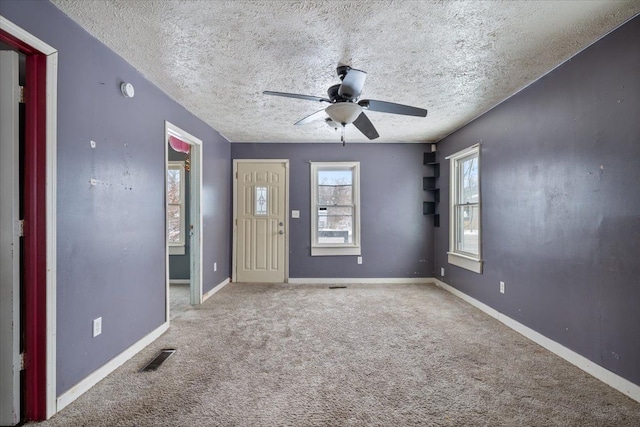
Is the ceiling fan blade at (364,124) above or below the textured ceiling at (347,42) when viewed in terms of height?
below

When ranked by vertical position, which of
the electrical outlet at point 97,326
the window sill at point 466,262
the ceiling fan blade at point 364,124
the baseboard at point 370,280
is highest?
the ceiling fan blade at point 364,124

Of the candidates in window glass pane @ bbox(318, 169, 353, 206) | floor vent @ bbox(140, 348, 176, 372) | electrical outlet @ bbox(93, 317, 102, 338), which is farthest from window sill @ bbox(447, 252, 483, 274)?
electrical outlet @ bbox(93, 317, 102, 338)

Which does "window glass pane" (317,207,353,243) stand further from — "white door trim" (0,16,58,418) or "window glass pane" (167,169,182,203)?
"white door trim" (0,16,58,418)

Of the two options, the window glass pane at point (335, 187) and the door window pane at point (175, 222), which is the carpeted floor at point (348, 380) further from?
the window glass pane at point (335, 187)

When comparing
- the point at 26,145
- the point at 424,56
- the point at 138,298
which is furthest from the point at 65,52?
the point at 424,56

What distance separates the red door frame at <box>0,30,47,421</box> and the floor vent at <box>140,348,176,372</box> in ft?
2.09

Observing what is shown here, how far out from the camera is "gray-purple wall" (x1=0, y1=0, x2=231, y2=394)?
6.02 ft

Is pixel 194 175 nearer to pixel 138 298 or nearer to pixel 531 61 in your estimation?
pixel 138 298

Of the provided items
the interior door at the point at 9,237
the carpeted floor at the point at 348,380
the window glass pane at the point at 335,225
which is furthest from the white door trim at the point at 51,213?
the window glass pane at the point at 335,225

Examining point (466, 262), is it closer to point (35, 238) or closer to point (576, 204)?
point (576, 204)

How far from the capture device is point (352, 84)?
2160mm

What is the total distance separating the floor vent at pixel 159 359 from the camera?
2275 millimetres

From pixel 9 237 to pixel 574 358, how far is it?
387cm

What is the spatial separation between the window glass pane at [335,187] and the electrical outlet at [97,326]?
12.0ft
